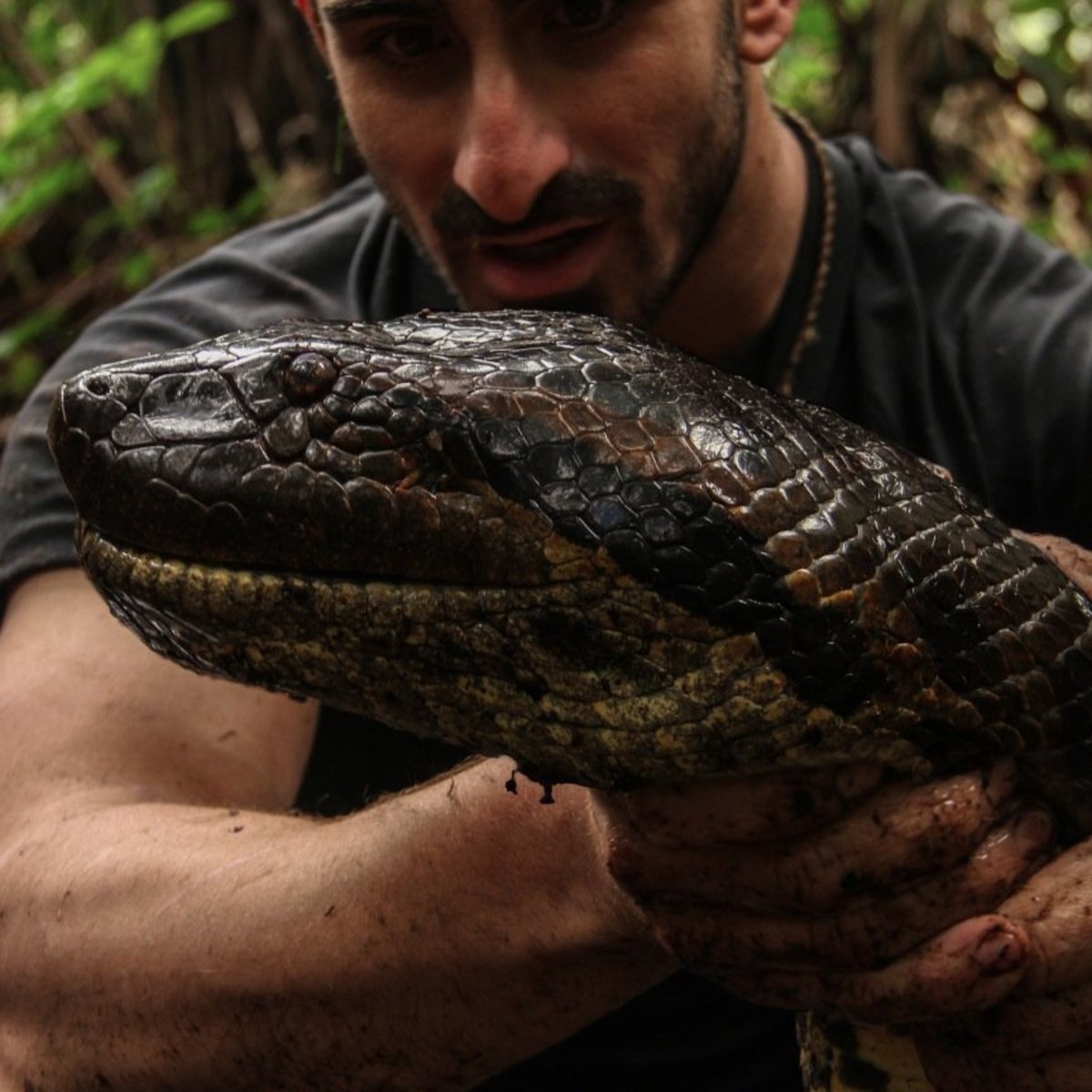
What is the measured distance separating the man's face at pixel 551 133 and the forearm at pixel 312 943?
1.12 meters

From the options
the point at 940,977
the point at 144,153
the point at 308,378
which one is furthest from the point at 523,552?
the point at 144,153

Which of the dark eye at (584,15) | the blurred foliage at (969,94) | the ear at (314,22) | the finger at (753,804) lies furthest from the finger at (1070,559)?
the blurred foliage at (969,94)

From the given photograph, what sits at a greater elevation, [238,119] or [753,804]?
[753,804]

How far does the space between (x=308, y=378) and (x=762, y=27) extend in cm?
207

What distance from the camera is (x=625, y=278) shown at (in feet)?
9.71

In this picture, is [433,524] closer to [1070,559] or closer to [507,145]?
[1070,559]

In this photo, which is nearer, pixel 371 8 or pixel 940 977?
pixel 940 977

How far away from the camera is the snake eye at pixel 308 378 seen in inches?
60.0

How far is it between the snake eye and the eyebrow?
1.36 meters

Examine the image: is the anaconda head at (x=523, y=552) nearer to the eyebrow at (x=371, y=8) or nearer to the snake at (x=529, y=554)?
the snake at (x=529, y=554)

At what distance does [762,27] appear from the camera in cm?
324

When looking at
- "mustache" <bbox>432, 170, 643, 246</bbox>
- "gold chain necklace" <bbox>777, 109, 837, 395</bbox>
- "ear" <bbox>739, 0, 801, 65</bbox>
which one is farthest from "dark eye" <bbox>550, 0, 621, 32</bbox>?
"gold chain necklace" <bbox>777, 109, 837, 395</bbox>

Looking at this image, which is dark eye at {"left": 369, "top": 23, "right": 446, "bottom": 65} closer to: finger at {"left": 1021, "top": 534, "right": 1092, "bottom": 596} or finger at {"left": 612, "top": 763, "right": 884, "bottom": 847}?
finger at {"left": 1021, "top": 534, "right": 1092, "bottom": 596}

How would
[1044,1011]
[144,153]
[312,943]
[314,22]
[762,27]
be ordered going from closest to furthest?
1. [1044,1011]
2. [312,943]
3. [762,27]
4. [314,22]
5. [144,153]
